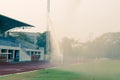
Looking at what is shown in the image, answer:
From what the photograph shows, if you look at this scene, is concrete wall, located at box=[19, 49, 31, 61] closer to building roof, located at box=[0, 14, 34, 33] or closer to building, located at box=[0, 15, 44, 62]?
building, located at box=[0, 15, 44, 62]

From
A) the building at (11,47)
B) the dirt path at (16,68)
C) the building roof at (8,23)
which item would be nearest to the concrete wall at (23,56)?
the building at (11,47)

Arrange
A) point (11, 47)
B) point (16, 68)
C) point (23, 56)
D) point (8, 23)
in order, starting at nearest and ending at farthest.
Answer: point (16, 68) → point (11, 47) → point (8, 23) → point (23, 56)

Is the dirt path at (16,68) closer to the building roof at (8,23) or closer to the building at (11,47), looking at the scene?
the building at (11,47)

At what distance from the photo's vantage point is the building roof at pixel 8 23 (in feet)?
166

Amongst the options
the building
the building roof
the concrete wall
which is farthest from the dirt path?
the concrete wall

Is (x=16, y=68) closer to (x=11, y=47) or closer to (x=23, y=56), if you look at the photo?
(x=11, y=47)

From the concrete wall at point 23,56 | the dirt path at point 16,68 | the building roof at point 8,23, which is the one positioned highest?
the building roof at point 8,23

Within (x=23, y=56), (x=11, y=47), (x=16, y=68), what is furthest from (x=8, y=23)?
(x=16, y=68)

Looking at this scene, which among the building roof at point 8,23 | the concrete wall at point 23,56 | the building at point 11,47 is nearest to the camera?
the building at point 11,47

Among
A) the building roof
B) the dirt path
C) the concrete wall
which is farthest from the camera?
the concrete wall

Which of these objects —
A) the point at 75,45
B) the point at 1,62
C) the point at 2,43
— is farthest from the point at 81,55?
the point at 2,43

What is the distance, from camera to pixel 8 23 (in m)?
53.3

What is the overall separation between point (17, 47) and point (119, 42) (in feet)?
129

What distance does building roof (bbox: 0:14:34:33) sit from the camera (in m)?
50.5
